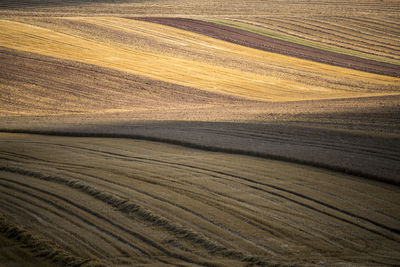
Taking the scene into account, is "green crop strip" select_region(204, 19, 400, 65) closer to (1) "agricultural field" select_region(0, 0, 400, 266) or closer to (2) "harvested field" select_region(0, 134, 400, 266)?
(1) "agricultural field" select_region(0, 0, 400, 266)

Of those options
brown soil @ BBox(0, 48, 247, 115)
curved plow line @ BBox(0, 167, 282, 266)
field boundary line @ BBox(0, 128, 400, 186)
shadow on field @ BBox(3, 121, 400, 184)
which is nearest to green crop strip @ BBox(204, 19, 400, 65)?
brown soil @ BBox(0, 48, 247, 115)

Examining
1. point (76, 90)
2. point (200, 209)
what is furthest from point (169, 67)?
point (200, 209)

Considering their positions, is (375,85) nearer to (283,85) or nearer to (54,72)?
(283,85)

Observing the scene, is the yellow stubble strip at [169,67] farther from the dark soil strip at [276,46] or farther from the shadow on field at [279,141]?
the shadow on field at [279,141]

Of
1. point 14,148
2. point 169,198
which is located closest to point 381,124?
point 169,198

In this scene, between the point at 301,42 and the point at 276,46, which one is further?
the point at 301,42

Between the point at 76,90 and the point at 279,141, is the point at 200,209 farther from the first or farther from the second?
the point at 76,90
